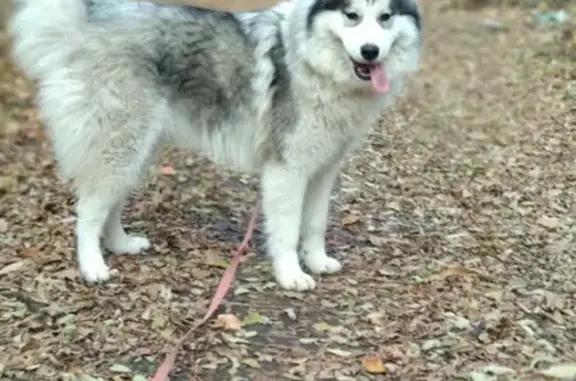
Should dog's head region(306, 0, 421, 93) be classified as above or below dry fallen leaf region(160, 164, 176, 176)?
above

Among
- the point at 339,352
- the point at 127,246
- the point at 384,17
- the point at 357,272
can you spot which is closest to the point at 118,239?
the point at 127,246

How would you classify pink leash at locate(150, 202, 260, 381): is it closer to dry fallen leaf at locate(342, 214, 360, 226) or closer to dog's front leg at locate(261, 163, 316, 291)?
dog's front leg at locate(261, 163, 316, 291)

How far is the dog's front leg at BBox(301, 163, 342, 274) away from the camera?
13.8 feet

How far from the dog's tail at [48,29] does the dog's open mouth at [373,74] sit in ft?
4.10

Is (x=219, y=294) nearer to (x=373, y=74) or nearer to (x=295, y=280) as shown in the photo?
(x=295, y=280)

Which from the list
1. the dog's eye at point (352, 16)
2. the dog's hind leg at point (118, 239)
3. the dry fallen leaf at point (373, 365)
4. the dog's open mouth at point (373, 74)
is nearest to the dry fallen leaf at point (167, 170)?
the dog's hind leg at point (118, 239)

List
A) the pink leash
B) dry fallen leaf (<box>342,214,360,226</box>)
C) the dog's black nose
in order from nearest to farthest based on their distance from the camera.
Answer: the pink leash < the dog's black nose < dry fallen leaf (<box>342,214,360,226</box>)

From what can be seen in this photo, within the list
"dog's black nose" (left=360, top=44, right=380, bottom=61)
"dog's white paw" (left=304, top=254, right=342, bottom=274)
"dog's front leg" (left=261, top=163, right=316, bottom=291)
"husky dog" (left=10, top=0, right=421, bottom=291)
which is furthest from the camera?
"dog's white paw" (left=304, top=254, right=342, bottom=274)

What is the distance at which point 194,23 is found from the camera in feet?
13.3

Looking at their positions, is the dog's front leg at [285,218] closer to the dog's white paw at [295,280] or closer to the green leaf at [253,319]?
the dog's white paw at [295,280]

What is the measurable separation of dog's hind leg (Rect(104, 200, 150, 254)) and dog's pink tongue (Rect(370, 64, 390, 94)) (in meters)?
1.43

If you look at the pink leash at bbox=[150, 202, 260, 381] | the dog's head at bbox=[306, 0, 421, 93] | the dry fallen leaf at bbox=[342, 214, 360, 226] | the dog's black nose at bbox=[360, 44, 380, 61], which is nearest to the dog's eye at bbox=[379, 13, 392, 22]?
the dog's head at bbox=[306, 0, 421, 93]

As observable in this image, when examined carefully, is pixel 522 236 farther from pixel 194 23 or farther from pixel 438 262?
pixel 194 23

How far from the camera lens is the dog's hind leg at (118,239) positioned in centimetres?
431
